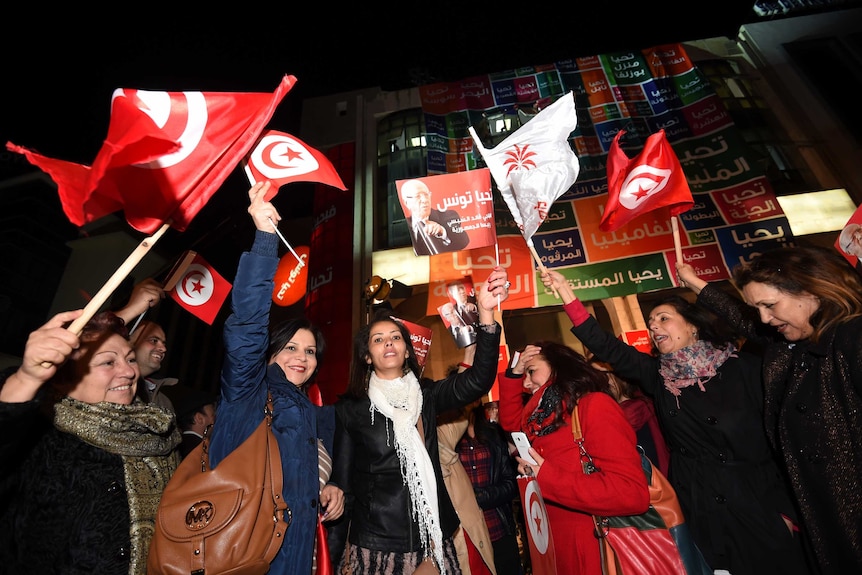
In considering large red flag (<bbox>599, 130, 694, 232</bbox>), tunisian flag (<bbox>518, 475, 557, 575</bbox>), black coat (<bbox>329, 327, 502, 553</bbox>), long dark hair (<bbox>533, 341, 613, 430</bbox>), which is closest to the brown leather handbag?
black coat (<bbox>329, 327, 502, 553</bbox>)

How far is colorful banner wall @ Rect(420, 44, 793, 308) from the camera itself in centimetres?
631

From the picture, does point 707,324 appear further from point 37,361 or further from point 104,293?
point 37,361

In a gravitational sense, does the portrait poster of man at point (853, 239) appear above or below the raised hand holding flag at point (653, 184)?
below

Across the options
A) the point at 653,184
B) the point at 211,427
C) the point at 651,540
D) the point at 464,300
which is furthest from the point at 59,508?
the point at 464,300

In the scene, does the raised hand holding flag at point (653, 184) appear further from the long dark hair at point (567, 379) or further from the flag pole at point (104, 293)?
the flag pole at point (104, 293)

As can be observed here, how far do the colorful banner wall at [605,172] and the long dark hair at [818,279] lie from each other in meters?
4.12

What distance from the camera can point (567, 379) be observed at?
264 centimetres

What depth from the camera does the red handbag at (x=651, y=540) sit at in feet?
6.85

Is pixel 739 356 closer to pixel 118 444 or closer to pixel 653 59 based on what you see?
pixel 118 444

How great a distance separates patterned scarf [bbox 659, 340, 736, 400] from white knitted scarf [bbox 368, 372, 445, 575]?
1570 millimetres

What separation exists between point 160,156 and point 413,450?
1849 millimetres

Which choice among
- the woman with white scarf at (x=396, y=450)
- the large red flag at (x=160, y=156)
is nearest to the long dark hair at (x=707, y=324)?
the woman with white scarf at (x=396, y=450)

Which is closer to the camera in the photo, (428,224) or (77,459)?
(77,459)

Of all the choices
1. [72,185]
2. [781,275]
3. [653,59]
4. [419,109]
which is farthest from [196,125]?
[653,59]
